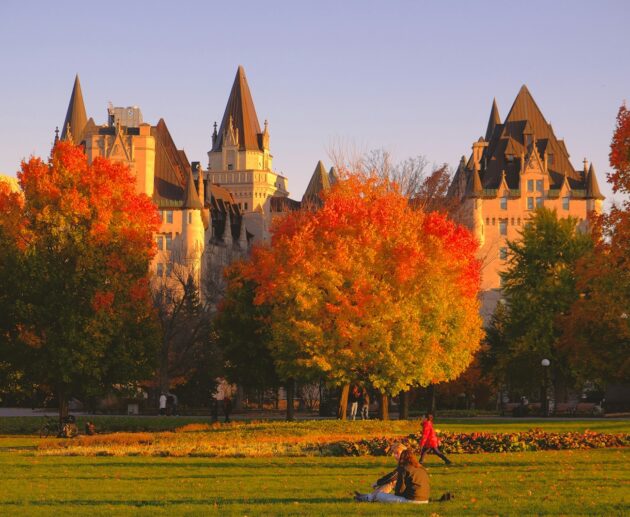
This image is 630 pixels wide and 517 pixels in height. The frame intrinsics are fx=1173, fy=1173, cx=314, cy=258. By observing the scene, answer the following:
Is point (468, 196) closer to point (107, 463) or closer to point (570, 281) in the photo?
point (570, 281)

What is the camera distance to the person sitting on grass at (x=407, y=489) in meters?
19.9

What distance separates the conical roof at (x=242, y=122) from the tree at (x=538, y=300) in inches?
4570

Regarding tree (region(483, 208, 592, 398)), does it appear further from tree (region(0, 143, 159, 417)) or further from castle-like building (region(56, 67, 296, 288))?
castle-like building (region(56, 67, 296, 288))

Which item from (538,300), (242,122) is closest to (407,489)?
(538,300)

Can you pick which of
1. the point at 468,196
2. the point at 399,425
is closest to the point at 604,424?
the point at 399,425

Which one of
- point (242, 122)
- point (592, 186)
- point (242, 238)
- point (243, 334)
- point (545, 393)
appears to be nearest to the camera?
point (243, 334)

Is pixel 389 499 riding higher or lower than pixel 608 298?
lower

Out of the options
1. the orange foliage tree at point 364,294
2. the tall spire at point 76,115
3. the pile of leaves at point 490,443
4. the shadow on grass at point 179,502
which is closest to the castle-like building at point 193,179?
the tall spire at point 76,115

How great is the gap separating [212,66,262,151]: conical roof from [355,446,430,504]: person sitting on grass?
544 feet

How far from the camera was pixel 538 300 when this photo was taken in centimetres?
7062

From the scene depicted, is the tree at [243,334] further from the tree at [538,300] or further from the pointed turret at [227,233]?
the pointed turret at [227,233]

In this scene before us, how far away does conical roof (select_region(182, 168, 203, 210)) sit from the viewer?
464 feet

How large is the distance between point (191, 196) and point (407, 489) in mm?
124023

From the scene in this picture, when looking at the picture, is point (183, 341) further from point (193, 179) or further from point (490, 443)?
point (193, 179)
